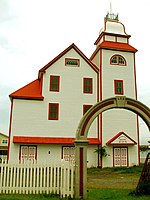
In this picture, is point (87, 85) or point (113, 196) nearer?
point (113, 196)

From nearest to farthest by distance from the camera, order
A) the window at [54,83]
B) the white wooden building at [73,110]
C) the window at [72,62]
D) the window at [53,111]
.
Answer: the white wooden building at [73,110]
the window at [53,111]
the window at [54,83]
the window at [72,62]

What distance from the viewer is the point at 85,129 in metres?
10.1

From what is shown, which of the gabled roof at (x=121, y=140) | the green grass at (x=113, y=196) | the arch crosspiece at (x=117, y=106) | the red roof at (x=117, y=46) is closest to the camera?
the green grass at (x=113, y=196)

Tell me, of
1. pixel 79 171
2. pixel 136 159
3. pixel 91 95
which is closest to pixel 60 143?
pixel 91 95

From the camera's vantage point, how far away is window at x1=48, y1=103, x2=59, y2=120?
2331 centimetres

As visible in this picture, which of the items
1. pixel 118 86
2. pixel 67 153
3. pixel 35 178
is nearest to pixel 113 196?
pixel 35 178

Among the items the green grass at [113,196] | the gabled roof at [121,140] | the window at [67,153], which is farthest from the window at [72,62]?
the green grass at [113,196]

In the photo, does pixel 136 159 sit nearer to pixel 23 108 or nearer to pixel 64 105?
pixel 64 105

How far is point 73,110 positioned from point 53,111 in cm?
197

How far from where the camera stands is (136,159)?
24188 mm

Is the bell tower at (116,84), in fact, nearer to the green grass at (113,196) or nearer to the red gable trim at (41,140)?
the red gable trim at (41,140)

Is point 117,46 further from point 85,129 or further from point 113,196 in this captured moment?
point 113,196

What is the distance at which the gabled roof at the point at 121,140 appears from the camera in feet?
77.4

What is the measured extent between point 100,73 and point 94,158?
861cm
